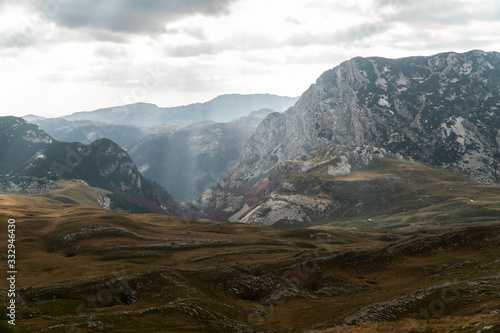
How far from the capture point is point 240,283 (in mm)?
96875

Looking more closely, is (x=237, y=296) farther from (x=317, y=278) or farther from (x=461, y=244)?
(x=461, y=244)

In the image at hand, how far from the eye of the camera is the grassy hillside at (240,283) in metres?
63.6

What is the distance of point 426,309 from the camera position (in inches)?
2628

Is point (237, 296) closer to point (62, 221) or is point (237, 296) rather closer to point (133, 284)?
point (133, 284)

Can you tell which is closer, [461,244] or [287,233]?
[461,244]

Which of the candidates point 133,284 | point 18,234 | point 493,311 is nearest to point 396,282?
point 493,311

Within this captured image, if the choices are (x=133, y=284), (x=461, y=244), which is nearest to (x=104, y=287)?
(x=133, y=284)

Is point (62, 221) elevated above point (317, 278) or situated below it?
above

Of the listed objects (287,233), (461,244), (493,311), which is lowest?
(287,233)


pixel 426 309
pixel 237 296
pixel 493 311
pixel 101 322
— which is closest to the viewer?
pixel 493 311

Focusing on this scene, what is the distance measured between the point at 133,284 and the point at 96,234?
6404 centimetres

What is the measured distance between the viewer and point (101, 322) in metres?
60.9

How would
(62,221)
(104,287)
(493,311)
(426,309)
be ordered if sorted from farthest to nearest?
1. (62,221)
2. (104,287)
3. (426,309)
4. (493,311)

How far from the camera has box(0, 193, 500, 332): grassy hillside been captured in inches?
2504
